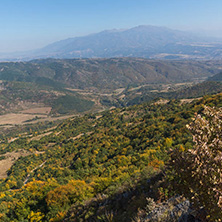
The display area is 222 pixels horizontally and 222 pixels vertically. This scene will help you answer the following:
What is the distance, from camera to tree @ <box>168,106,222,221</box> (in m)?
6.96

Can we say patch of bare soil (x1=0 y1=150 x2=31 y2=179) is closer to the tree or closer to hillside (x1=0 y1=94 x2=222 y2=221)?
hillside (x1=0 y1=94 x2=222 y2=221)

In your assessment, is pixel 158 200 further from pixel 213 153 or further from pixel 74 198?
pixel 74 198

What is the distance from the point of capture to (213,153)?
24.1 ft

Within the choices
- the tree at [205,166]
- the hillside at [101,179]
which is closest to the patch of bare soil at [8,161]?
the hillside at [101,179]

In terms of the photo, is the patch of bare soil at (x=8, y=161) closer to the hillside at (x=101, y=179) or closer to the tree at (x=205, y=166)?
the hillside at (x=101, y=179)

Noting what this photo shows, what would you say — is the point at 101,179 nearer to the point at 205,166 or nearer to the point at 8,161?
the point at 205,166

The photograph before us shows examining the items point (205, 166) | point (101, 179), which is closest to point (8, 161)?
point (101, 179)

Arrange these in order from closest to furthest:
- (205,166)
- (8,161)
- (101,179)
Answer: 1. (205,166)
2. (101,179)
3. (8,161)

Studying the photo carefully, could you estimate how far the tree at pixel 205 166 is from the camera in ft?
22.8

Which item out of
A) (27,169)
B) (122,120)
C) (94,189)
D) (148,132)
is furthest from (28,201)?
(122,120)

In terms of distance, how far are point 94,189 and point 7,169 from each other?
3323 inches

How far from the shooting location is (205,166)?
23.6 ft

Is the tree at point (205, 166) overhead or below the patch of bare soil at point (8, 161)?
overhead

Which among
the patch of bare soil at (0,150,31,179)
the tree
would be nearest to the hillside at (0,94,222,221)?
the tree
